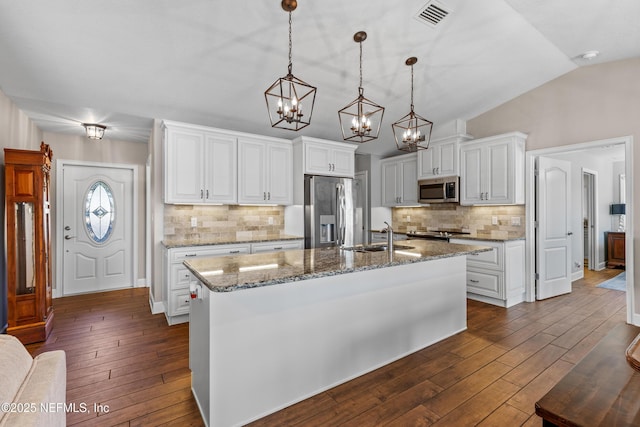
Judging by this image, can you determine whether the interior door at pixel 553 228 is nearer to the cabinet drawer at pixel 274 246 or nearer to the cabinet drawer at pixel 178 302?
the cabinet drawer at pixel 274 246

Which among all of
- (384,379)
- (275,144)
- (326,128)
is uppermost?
(326,128)

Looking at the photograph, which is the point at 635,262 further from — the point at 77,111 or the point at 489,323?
the point at 77,111

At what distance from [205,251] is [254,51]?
90.8 inches

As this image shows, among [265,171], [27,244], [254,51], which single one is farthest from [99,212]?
[254,51]

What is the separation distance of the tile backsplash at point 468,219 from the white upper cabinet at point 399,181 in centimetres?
36

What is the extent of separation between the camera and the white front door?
4.84 m

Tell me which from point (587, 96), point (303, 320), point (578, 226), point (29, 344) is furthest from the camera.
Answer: point (578, 226)

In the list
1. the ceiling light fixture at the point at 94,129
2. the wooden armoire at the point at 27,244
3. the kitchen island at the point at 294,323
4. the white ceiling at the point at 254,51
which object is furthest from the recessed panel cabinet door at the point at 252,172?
the wooden armoire at the point at 27,244

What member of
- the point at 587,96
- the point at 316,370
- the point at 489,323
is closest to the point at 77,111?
the point at 316,370

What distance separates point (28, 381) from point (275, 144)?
3.99m

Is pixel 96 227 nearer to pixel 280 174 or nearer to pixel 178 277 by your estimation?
pixel 178 277

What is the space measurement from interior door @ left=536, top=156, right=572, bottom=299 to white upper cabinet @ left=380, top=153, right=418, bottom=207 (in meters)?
1.88

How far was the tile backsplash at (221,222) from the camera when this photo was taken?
13.7 feet

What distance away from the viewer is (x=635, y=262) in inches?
144
